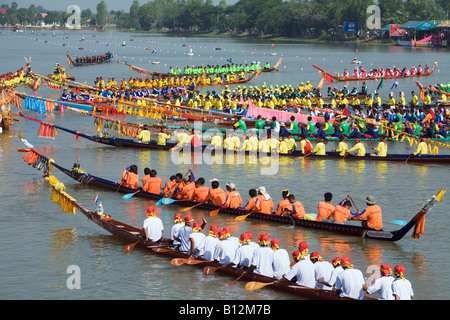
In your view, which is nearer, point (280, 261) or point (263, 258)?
point (280, 261)

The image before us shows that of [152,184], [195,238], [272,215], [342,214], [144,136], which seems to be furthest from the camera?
→ [144,136]

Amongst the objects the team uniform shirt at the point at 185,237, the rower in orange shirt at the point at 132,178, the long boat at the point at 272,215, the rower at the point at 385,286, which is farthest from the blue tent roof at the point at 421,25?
the rower at the point at 385,286

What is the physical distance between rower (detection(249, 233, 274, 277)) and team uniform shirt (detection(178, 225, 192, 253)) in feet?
7.82

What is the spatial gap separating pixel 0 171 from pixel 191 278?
16051 mm

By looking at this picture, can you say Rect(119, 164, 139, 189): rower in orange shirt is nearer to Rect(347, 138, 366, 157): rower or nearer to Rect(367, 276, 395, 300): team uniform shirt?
Rect(347, 138, 366, 157): rower

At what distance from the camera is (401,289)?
14328 mm

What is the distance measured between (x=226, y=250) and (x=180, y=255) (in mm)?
1754

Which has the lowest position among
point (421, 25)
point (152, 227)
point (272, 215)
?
point (272, 215)

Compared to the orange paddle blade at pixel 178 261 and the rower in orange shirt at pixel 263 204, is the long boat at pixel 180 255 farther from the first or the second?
the rower in orange shirt at pixel 263 204

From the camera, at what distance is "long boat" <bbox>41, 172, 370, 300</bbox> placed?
15.6 meters

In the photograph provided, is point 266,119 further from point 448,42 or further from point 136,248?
point 448,42

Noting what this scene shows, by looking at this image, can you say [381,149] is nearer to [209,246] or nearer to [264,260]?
[209,246]

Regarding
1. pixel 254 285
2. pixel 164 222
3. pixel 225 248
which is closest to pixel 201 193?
pixel 164 222
